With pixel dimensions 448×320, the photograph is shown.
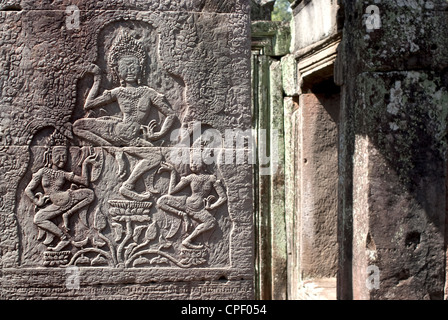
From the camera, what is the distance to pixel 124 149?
4148 millimetres

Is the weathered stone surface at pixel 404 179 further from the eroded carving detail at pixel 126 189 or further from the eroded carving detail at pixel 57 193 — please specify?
the eroded carving detail at pixel 57 193

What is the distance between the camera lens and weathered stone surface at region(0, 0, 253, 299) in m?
4.10

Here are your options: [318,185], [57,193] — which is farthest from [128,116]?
[318,185]

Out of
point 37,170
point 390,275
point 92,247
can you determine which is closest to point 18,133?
point 37,170

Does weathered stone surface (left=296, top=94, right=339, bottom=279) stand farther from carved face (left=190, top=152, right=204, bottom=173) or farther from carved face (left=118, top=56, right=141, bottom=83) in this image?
carved face (left=118, top=56, right=141, bottom=83)

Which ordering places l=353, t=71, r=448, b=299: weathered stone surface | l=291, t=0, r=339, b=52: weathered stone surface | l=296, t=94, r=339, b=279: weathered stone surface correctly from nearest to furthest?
l=353, t=71, r=448, b=299: weathered stone surface < l=291, t=0, r=339, b=52: weathered stone surface < l=296, t=94, r=339, b=279: weathered stone surface

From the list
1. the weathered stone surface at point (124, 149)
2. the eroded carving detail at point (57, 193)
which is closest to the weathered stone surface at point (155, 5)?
the weathered stone surface at point (124, 149)

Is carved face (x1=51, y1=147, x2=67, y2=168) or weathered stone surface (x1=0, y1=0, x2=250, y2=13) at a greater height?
weathered stone surface (x1=0, y1=0, x2=250, y2=13)

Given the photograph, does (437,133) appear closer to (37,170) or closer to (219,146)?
(219,146)

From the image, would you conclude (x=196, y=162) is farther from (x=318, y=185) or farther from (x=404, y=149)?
(x=318, y=185)

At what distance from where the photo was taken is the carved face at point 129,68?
411 centimetres

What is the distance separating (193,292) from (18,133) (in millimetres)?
1439

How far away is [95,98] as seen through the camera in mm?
4121

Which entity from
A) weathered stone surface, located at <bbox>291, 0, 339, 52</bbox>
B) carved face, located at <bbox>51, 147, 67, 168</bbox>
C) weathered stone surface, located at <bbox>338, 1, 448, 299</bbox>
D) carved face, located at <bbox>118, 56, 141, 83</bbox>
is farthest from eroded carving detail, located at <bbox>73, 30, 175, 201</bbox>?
weathered stone surface, located at <bbox>291, 0, 339, 52</bbox>
